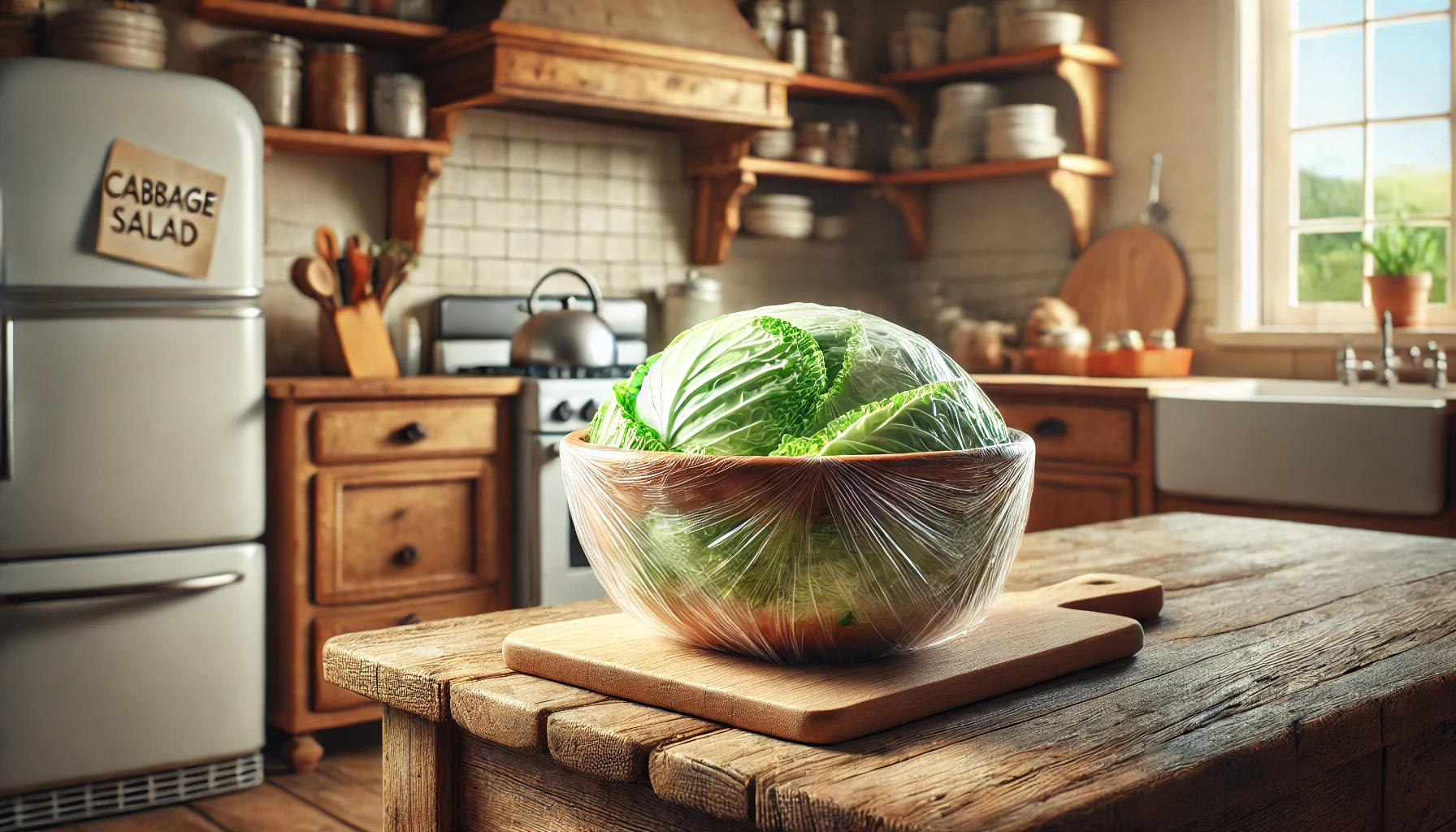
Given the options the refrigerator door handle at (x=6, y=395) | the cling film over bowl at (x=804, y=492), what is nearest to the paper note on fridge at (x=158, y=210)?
Result: the refrigerator door handle at (x=6, y=395)

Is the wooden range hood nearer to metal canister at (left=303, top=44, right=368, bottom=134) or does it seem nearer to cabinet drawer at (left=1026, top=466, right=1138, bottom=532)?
metal canister at (left=303, top=44, right=368, bottom=134)

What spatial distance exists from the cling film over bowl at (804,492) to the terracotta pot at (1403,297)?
3.19 meters

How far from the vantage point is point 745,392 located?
0.73 m

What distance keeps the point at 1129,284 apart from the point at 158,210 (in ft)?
9.34

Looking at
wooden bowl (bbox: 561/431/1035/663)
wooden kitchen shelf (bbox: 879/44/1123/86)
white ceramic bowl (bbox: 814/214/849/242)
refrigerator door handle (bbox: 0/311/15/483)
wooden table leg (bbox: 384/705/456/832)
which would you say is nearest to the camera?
wooden bowl (bbox: 561/431/1035/663)

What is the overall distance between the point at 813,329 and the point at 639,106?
3.07 metres

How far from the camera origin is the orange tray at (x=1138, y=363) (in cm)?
371

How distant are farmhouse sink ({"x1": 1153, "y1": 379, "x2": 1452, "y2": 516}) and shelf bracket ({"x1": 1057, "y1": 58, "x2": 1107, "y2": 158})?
3.39 ft

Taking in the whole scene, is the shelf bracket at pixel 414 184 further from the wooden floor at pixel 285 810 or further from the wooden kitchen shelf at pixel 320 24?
the wooden floor at pixel 285 810

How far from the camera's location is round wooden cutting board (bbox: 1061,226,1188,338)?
3.98m

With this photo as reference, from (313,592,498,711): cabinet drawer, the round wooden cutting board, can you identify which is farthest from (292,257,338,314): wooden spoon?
the round wooden cutting board

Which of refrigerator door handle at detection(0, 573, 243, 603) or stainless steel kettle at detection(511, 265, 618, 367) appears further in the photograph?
stainless steel kettle at detection(511, 265, 618, 367)

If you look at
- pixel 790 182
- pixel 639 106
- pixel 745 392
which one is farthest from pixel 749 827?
pixel 790 182

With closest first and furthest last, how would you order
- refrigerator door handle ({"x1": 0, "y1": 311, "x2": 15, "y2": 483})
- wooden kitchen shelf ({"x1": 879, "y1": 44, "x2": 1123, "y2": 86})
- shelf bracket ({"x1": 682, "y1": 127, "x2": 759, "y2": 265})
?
refrigerator door handle ({"x1": 0, "y1": 311, "x2": 15, "y2": 483}), wooden kitchen shelf ({"x1": 879, "y1": 44, "x2": 1123, "y2": 86}), shelf bracket ({"x1": 682, "y1": 127, "x2": 759, "y2": 265})
